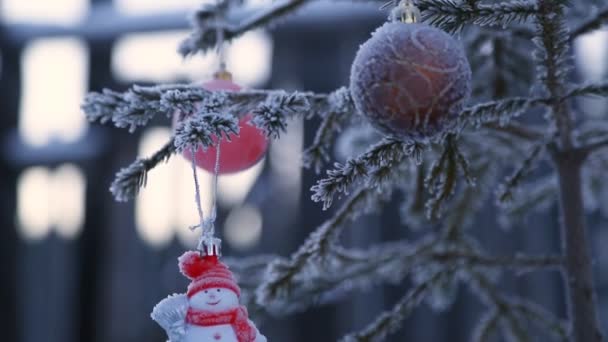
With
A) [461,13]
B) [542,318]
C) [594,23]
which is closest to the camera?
[461,13]

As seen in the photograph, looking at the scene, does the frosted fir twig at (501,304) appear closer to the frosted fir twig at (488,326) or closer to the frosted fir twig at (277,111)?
the frosted fir twig at (488,326)

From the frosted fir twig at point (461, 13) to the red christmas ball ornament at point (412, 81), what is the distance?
0.09 m

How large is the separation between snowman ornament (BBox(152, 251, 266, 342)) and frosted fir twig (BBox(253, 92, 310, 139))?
0.20 meters

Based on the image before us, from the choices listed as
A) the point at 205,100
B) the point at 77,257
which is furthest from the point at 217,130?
the point at 77,257

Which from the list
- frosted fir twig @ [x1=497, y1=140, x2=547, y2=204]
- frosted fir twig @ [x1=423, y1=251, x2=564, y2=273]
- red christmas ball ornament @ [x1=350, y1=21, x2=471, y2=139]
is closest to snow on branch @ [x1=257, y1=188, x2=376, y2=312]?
frosted fir twig @ [x1=497, y1=140, x2=547, y2=204]

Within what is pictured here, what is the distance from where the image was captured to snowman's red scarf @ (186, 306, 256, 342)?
2.85 feet

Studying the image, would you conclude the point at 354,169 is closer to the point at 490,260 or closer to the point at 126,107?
the point at 126,107

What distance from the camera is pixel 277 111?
2.89 feet

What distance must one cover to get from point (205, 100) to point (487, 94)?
34.3 inches

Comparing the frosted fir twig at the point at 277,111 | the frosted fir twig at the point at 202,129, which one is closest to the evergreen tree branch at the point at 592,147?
the frosted fir twig at the point at 277,111

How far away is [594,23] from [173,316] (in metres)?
0.93

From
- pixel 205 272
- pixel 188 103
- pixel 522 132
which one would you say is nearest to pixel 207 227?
pixel 205 272

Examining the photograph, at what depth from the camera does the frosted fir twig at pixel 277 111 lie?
34.2 inches

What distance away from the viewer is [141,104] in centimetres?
96
